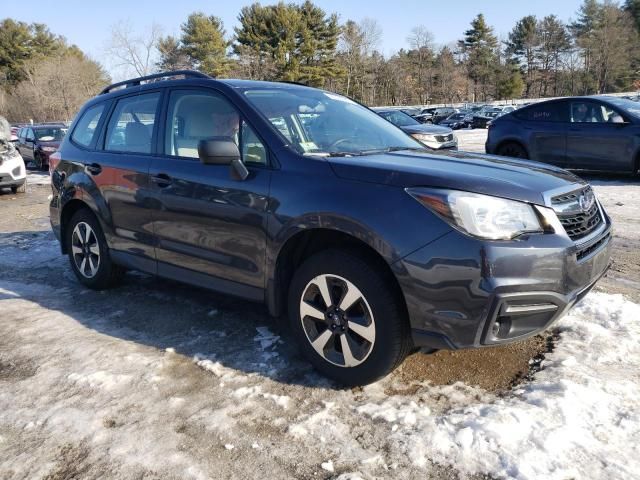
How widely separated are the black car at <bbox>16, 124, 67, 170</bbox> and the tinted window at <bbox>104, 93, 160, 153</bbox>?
14205mm

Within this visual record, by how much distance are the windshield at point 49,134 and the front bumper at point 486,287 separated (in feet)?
59.8

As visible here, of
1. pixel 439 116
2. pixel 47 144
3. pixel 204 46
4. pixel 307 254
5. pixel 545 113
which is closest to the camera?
pixel 307 254

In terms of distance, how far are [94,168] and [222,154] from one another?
1.89m

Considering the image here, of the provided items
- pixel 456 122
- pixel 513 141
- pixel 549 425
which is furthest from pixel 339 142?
pixel 456 122

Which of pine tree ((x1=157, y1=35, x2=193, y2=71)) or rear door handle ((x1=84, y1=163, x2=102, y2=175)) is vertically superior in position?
pine tree ((x1=157, y1=35, x2=193, y2=71))

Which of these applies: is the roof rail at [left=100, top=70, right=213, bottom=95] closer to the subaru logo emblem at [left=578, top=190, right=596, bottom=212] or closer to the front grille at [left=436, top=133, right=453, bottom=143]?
the subaru logo emblem at [left=578, top=190, right=596, bottom=212]

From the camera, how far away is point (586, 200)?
10.3 ft

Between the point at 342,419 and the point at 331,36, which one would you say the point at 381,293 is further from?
the point at 331,36

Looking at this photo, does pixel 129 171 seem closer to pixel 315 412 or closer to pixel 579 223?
pixel 315 412

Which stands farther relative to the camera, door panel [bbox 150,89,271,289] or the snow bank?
door panel [bbox 150,89,271,289]

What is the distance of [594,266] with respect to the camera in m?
2.91

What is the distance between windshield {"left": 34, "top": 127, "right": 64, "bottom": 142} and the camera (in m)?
18.1

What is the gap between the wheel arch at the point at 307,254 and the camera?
285cm

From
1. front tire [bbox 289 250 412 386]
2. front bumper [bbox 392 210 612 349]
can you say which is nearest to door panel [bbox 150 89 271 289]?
front tire [bbox 289 250 412 386]
